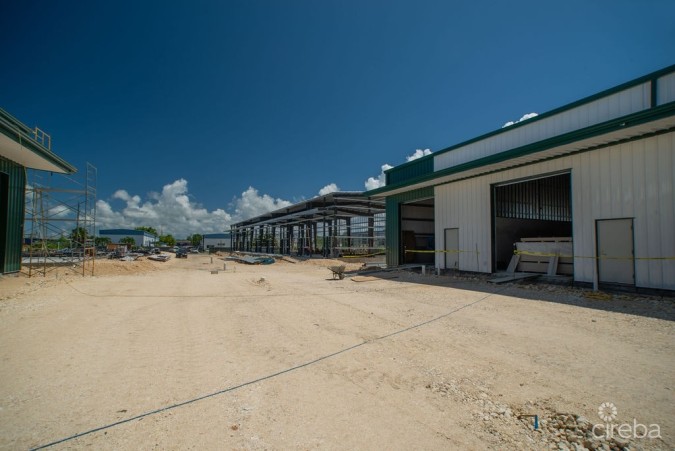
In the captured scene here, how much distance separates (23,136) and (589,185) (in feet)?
80.2

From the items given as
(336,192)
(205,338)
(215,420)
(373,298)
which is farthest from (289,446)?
(336,192)

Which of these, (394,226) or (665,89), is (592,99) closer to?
(665,89)

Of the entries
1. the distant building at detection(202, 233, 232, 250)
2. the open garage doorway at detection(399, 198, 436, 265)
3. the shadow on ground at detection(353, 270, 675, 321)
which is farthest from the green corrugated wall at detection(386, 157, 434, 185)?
the distant building at detection(202, 233, 232, 250)

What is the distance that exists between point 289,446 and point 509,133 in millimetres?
17261

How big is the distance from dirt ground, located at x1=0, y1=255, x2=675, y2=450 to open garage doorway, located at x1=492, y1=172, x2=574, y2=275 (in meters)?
6.07

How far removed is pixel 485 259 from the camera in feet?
52.4

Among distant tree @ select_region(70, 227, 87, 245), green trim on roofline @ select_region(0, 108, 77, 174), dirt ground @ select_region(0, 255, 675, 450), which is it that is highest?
green trim on roofline @ select_region(0, 108, 77, 174)

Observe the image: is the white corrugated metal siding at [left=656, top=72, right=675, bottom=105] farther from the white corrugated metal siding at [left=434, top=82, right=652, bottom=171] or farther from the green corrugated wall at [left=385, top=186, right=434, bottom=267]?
the green corrugated wall at [left=385, top=186, right=434, bottom=267]

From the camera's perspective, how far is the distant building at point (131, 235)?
417 ft

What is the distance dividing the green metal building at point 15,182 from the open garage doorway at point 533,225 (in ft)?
79.9

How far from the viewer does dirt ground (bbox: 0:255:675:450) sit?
3.11 meters

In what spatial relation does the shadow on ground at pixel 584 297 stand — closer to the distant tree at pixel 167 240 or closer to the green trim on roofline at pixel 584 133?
the green trim on roofline at pixel 584 133

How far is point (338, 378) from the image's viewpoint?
4.37m

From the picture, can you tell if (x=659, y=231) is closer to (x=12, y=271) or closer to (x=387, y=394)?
(x=387, y=394)
